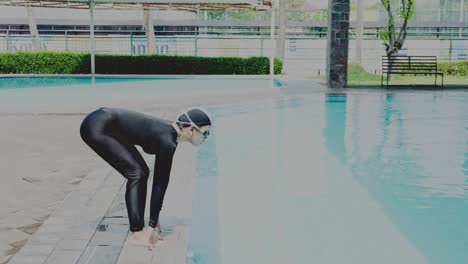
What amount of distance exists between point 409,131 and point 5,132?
729 cm

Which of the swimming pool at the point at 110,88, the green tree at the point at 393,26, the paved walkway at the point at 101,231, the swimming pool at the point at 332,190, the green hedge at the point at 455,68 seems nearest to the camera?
the paved walkway at the point at 101,231

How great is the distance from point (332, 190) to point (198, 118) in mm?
3573

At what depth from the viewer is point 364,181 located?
7719mm

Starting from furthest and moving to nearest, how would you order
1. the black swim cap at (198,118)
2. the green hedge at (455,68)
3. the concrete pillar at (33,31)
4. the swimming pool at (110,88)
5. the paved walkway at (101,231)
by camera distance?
the concrete pillar at (33,31) → the green hedge at (455,68) → the swimming pool at (110,88) → the black swim cap at (198,118) → the paved walkway at (101,231)

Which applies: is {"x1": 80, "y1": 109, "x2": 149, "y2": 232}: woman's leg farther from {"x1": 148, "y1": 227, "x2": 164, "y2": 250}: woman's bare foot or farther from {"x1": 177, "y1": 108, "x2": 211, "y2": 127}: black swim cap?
{"x1": 177, "y1": 108, "x2": 211, "y2": 127}: black swim cap

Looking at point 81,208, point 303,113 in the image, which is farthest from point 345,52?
point 81,208

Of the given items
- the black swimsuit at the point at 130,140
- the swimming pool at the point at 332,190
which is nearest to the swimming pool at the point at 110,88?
the swimming pool at the point at 332,190

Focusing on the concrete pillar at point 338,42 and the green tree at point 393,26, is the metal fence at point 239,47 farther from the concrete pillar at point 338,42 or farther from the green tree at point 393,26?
the concrete pillar at point 338,42

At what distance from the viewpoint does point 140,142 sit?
428 centimetres

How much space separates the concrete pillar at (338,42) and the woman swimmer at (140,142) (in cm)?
1537

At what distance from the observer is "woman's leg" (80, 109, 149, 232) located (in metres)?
4.23

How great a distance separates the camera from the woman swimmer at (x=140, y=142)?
13.6 feet

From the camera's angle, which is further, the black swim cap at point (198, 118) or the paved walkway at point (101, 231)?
the black swim cap at point (198, 118)

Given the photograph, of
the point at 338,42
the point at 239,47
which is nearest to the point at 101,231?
the point at 338,42
